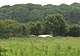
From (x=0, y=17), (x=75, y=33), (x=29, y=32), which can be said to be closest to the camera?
(x=75, y=33)

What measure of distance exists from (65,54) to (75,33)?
3543cm

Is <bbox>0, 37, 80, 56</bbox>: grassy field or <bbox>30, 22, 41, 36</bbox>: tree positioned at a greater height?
<bbox>0, 37, 80, 56</bbox>: grassy field

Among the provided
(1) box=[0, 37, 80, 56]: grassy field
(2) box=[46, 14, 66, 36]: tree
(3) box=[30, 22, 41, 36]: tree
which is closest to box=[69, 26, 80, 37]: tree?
(2) box=[46, 14, 66, 36]: tree

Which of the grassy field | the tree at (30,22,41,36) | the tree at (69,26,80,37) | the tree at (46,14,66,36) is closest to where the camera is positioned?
the grassy field

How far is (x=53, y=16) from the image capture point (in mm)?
49906

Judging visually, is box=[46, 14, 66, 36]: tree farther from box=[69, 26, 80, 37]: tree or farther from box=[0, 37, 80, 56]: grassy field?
box=[0, 37, 80, 56]: grassy field

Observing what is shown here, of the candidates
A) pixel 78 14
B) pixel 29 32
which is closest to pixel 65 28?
pixel 29 32

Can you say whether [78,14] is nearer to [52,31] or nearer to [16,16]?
[16,16]

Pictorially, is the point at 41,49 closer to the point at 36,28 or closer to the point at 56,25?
A: the point at 56,25

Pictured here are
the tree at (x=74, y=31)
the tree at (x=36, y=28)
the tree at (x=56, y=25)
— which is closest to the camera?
the tree at (x=74, y=31)

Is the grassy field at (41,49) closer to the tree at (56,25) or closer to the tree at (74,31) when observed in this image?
the tree at (74,31)

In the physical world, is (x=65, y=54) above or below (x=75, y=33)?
above

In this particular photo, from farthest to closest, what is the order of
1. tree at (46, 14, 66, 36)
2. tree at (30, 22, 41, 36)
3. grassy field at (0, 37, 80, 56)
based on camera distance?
tree at (30, 22, 41, 36) < tree at (46, 14, 66, 36) < grassy field at (0, 37, 80, 56)

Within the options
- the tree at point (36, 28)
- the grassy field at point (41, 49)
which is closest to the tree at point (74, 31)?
the tree at point (36, 28)
